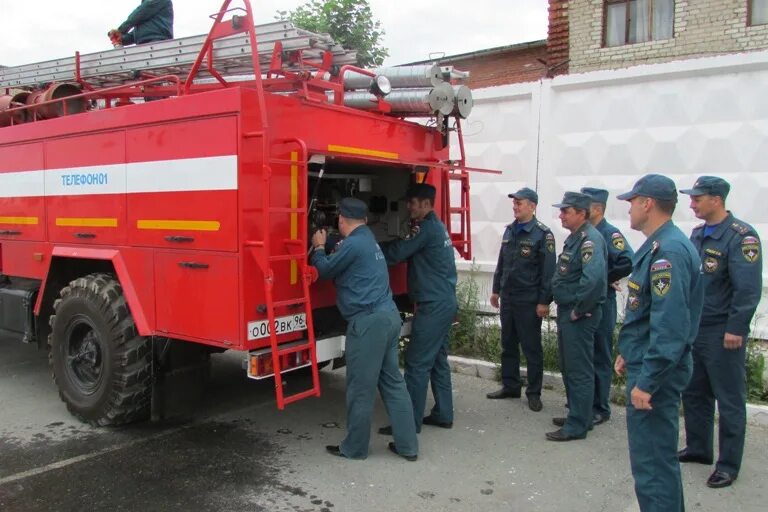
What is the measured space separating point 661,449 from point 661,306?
678 millimetres

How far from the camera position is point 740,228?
13.4 feet

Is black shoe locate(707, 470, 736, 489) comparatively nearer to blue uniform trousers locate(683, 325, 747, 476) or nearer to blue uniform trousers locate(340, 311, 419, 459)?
blue uniform trousers locate(683, 325, 747, 476)

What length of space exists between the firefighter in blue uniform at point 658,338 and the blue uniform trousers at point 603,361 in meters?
2.00

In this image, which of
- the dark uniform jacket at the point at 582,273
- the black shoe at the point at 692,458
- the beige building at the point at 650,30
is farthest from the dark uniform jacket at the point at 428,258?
the beige building at the point at 650,30

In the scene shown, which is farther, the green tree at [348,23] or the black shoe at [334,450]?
the green tree at [348,23]

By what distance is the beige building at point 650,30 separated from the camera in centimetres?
1019

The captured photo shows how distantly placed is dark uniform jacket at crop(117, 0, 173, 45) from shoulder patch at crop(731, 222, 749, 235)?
5.30 metres

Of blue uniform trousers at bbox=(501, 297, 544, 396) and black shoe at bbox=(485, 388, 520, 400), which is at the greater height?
A: blue uniform trousers at bbox=(501, 297, 544, 396)

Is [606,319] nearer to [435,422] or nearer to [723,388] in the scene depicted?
[723,388]

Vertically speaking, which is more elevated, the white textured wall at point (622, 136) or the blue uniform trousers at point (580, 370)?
the white textured wall at point (622, 136)

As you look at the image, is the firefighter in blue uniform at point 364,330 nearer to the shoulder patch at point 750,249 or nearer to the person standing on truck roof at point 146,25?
the shoulder patch at point 750,249

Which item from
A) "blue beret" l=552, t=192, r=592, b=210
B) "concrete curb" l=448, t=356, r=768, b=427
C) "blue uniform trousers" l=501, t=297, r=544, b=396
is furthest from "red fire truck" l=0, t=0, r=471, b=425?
"concrete curb" l=448, t=356, r=768, b=427

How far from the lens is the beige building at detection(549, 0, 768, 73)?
1019cm

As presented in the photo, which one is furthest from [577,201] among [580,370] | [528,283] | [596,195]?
[580,370]
